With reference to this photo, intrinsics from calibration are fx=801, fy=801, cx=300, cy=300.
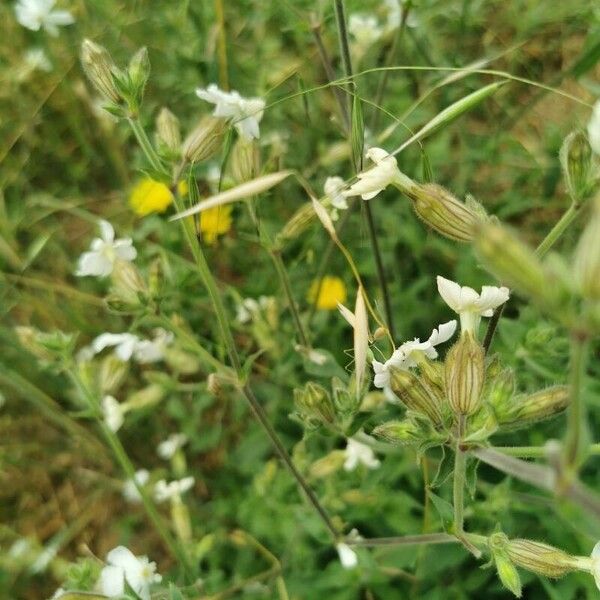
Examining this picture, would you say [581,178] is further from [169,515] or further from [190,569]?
[169,515]

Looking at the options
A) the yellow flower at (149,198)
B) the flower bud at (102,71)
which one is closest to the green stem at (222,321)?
the flower bud at (102,71)

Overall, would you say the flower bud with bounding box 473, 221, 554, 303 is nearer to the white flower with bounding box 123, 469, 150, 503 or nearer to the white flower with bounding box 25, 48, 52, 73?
the white flower with bounding box 123, 469, 150, 503

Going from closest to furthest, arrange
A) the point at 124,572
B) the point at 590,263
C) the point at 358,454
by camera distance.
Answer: the point at 590,263 < the point at 124,572 < the point at 358,454

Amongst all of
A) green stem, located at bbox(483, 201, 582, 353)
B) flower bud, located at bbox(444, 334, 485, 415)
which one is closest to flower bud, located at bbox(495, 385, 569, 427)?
flower bud, located at bbox(444, 334, 485, 415)

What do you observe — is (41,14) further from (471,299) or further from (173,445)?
(471,299)

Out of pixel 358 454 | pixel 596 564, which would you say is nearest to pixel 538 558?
pixel 596 564

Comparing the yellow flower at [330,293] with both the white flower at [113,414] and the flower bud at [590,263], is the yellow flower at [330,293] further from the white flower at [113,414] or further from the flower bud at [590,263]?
the flower bud at [590,263]

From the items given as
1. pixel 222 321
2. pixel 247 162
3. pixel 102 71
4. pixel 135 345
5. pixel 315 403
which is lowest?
pixel 135 345
